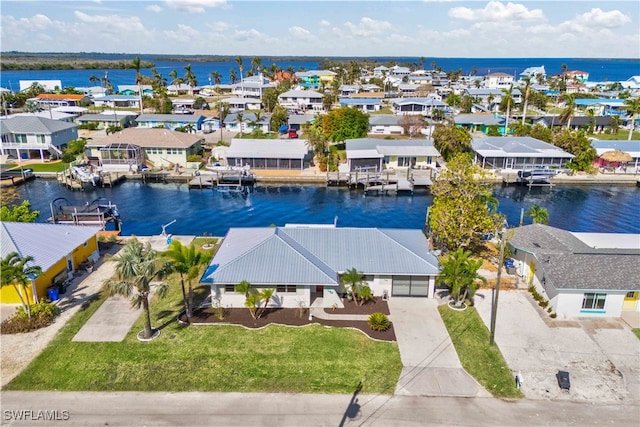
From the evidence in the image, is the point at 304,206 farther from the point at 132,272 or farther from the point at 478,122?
the point at 478,122

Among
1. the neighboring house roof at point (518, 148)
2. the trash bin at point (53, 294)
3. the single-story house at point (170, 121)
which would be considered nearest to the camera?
the trash bin at point (53, 294)

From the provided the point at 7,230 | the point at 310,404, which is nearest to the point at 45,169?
the point at 7,230

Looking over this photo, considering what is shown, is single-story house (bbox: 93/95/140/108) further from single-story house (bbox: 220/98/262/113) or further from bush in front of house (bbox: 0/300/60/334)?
bush in front of house (bbox: 0/300/60/334)

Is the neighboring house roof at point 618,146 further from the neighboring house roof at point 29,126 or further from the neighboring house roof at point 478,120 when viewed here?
the neighboring house roof at point 29,126

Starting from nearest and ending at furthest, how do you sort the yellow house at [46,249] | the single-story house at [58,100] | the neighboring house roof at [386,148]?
the yellow house at [46,249], the neighboring house roof at [386,148], the single-story house at [58,100]

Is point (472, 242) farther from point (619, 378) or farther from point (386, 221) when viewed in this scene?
point (619, 378)

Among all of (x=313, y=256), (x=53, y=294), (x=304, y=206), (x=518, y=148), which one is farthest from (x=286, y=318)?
(x=518, y=148)

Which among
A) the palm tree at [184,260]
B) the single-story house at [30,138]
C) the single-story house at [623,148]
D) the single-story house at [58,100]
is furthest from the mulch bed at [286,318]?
the single-story house at [58,100]
